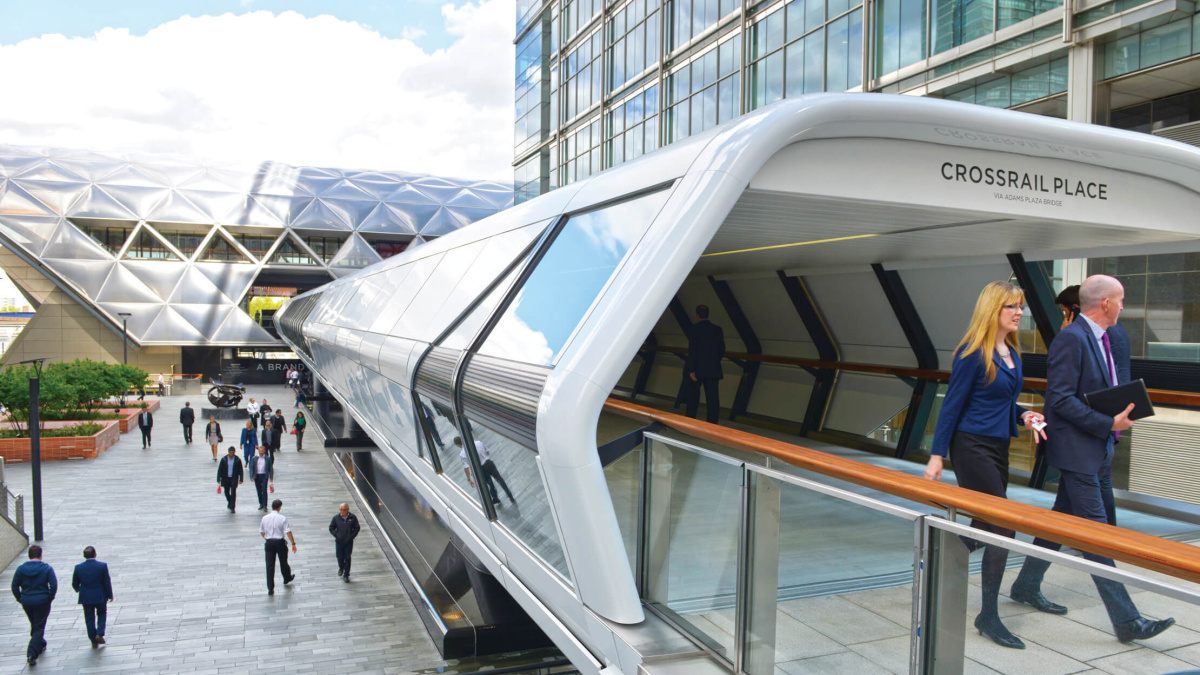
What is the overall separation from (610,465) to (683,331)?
10860 millimetres

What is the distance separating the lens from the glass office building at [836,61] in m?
12.6

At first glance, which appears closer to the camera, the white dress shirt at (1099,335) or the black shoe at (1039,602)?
the black shoe at (1039,602)

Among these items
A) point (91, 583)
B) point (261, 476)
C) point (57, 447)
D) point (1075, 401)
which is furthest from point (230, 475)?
point (1075, 401)

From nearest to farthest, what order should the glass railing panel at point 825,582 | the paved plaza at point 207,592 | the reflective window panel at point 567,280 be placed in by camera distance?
the glass railing panel at point 825,582 → the reflective window panel at point 567,280 → the paved plaza at point 207,592

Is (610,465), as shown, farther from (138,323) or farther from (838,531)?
(138,323)

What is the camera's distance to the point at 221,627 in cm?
1092

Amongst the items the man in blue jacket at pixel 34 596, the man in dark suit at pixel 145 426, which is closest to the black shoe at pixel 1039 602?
the man in blue jacket at pixel 34 596

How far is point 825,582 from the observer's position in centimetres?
333

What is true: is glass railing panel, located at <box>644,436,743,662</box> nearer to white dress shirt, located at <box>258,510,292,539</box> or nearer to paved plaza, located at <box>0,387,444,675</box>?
→ paved plaza, located at <box>0,387,444,675</box>

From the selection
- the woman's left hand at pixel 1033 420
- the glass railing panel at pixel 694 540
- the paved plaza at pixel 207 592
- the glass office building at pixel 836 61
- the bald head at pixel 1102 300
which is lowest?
the paved plaza at pixel 207 592

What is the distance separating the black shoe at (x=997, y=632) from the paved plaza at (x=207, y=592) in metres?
8.57

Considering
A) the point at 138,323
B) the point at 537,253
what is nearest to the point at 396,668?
the point at 537,253

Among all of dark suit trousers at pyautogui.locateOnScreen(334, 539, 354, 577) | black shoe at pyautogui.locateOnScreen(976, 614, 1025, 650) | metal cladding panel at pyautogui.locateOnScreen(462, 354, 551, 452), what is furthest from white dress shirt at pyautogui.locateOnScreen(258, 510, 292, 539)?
black shoe at pyautogui.locateOnScreen(976, 614, 1025, 650)

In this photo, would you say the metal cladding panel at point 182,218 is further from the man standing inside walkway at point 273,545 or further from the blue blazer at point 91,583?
the blue blazer at point 91,583
